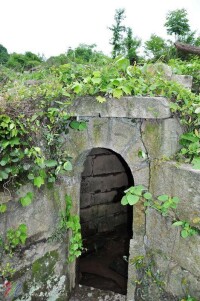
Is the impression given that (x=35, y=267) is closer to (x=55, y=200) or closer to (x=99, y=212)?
(x=55, y=200)

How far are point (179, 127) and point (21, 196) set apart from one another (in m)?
1.74

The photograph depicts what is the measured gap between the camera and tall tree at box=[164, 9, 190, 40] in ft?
32.9

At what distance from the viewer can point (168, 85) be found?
284 cm

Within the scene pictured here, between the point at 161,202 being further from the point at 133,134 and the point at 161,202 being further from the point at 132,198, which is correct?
the point at 133,134

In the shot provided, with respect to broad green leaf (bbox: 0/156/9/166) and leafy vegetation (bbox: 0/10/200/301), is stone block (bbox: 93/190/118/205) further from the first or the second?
broad green leaf (bbox: 0/156/9/166)

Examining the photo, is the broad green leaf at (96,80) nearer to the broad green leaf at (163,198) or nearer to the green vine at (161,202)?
the green vine at (161,202)

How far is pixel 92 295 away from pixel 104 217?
6.30 feet

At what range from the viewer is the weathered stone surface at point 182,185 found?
2467mm

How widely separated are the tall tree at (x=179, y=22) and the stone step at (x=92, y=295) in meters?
9.15

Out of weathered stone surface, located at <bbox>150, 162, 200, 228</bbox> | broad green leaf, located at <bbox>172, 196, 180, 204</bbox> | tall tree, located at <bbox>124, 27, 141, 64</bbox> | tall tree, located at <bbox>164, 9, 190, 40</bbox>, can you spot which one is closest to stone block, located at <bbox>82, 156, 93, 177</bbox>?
weathered stone surface, located at <bbox>150, 162, 200, 228</bbox>

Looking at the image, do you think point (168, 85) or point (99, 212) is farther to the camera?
point (99, 212)

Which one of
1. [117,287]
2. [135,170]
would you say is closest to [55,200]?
[135,170]

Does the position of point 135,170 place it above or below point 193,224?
above

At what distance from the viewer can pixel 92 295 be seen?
3.89 meters
